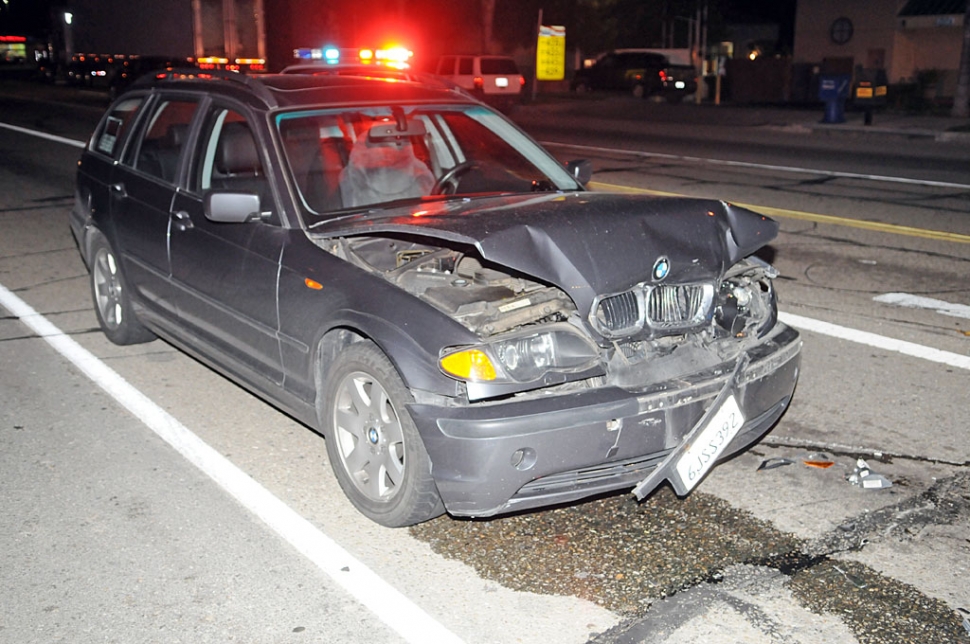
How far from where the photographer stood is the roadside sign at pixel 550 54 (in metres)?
40.0

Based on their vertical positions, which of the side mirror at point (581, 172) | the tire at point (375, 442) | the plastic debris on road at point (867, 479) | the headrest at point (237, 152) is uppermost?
the headrest at point (237, 152)

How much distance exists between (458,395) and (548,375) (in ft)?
1.18

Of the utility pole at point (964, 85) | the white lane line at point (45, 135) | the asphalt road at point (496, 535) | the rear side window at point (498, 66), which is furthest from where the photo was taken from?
the rear side window at point (498, 66)

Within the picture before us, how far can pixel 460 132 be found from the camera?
635cm

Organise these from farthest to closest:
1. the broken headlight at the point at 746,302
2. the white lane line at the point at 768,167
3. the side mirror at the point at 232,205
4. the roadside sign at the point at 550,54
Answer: the roadside sign at the point at 550,54 → the white lane line at the point at 768,167 → the side mirror at the point at 232,205 → the broken headlight at the point at 746,302

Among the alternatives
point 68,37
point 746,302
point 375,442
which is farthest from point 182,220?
point 68,37

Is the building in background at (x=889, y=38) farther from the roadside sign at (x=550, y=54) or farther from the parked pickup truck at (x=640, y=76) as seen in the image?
the roadside sign at (x=550, y=54)

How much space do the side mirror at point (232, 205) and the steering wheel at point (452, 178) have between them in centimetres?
124

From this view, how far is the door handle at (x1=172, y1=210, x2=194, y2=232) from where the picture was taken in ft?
18.3

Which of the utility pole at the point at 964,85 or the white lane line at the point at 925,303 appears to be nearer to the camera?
the white lane line at the point at 925,303

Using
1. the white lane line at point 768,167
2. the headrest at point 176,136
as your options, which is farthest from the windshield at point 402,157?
the white lane line at point 768,167

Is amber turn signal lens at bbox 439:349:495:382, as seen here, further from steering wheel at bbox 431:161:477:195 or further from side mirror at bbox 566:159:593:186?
side mirror at bbox 566:159:593:186

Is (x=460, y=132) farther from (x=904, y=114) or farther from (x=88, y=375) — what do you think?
(x=904, y=114)

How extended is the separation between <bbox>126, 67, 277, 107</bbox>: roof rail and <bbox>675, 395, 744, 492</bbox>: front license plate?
2710 mm
